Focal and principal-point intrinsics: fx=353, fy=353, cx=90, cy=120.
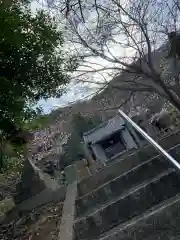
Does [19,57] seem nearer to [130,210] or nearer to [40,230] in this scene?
[130,210]

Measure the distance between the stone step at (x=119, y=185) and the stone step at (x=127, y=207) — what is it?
2.54 feet

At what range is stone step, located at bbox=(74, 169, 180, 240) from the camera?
451 centimetres

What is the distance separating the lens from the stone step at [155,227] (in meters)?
3.63

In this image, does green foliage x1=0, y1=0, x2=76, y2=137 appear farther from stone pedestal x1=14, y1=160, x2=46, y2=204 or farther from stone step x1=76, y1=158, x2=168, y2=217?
stone pedestal x1=14, y1=160, x2=46, y2=204

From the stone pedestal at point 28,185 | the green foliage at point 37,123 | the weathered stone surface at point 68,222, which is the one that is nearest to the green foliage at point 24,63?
the green foliage at point 37,123

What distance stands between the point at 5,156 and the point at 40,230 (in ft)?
7.41

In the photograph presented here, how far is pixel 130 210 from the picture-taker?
4.55 meters

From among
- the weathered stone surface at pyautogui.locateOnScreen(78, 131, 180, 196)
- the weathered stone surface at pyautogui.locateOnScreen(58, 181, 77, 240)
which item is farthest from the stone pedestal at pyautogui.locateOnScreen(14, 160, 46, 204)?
the weathered stone surface at pyautogui.locateOnScreen(58, 181, 77, 240)

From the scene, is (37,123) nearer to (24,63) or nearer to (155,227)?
(24,63)

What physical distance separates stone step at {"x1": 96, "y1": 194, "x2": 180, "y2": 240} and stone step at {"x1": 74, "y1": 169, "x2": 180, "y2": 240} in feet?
2.68

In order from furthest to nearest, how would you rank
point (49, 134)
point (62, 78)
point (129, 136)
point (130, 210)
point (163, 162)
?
1. point (49, 134)
2. point (129, 136)
3. point (62, 78)
4. point (163, 162)
5. point (130, 210)

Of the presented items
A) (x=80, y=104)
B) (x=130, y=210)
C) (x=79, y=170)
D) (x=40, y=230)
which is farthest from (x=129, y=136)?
(x=130, y=210)

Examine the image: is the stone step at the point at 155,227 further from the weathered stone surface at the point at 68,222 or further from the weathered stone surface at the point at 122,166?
the weathered stone surface at the point at 122,166

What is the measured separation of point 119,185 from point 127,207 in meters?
1.22
